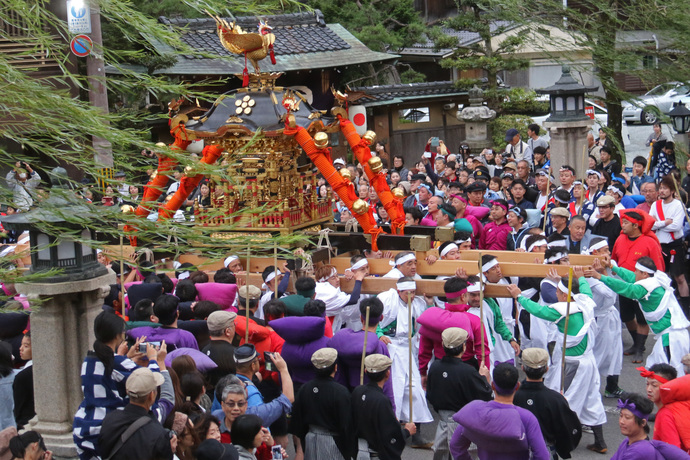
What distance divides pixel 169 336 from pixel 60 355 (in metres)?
0.76

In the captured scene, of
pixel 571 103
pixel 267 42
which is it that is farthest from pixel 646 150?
pixel 267 42

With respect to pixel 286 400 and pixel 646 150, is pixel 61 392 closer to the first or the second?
pixel 286 400

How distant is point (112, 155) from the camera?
15.4 ft

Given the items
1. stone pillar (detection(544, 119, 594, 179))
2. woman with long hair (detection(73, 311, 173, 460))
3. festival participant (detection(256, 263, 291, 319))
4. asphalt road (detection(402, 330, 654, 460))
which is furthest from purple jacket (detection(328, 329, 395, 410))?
stone pillar (detection(544, 119, 594, 179))

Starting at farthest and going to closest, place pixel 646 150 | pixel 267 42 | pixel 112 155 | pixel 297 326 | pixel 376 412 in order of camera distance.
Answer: pixel 646 150 → pixel 267 42 → pixel 297 326 → pixel 376 412 → pixel 112 155

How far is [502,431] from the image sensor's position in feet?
15.6

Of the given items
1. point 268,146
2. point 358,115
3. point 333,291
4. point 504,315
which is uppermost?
point 358,115

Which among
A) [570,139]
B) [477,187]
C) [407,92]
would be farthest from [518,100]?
[477,187]

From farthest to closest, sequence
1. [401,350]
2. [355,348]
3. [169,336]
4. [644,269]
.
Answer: [644,269], [401,350], [355,348], [169,336]

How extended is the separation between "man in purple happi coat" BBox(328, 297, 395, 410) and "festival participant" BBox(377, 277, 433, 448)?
0.57 m

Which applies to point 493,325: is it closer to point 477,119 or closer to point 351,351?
point 351,351

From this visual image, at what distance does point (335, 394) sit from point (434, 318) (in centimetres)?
126

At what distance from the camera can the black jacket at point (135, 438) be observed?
4305 mm

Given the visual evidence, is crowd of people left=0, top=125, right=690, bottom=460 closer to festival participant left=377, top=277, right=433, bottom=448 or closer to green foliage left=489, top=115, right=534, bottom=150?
festival participant left=377, top=277, right=433, bottom=448
